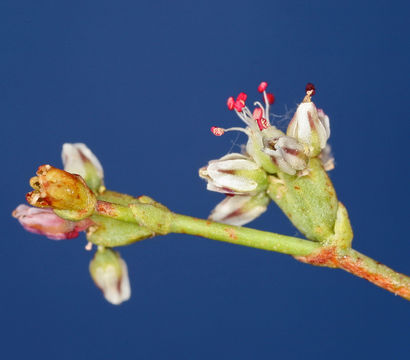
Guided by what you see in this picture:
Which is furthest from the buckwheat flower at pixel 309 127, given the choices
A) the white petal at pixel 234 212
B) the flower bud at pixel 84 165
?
the flower bud at pixel 84 165

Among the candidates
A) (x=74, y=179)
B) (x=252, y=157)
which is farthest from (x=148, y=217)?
(x=252, y=157)

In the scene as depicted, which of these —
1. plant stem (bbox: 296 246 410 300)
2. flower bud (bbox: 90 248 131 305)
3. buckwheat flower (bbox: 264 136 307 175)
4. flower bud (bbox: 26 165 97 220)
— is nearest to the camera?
flower bud (bbox: 26 165 97 220)

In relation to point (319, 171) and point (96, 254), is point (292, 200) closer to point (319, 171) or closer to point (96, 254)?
point (319, 171)

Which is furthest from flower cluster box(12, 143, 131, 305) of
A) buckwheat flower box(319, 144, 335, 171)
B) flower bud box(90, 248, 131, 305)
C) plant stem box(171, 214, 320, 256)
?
buckwheat flower box(319, 144, 335, 171)

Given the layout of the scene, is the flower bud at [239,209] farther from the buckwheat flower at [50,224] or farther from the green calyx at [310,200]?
the buckwheat flower at [50,224]

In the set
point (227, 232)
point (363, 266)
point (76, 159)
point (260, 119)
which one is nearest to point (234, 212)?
point (227, 232)

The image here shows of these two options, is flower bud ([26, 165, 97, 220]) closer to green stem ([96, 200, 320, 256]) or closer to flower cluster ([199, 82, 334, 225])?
green stem ([96, 200, 320, 256])

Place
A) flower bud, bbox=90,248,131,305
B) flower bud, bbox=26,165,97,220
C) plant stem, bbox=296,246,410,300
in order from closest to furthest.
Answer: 1. flower bud, bbox=26,165,97,220
2. plant stem, bbox=296,246,410,300
3. flower bud, bbox=90,248,131,305

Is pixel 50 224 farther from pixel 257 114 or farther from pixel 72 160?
pixel 257 114
